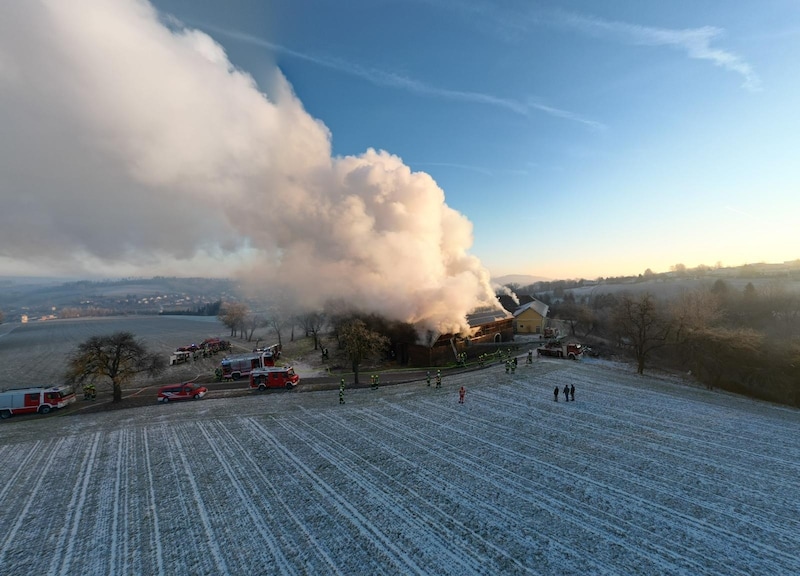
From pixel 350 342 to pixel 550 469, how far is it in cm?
1837

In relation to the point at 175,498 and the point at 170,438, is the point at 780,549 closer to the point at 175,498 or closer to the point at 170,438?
the point at 175,498

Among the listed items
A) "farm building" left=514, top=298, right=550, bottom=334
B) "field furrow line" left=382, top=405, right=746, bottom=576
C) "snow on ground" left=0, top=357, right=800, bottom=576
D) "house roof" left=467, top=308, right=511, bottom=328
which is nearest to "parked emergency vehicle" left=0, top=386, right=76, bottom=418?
"snow on ground" left=0, top=357, right=800, bottom=576

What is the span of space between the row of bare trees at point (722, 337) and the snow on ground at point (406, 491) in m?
10.1

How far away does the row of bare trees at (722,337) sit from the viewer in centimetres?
2842

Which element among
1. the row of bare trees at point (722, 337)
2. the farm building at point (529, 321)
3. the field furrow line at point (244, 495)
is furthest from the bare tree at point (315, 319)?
the row of bare trees at point (722, 337)

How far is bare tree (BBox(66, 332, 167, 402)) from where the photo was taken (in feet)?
77.8

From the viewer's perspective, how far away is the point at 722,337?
3075 cm

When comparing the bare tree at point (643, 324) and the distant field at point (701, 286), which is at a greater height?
the distant field at point (701, 286)

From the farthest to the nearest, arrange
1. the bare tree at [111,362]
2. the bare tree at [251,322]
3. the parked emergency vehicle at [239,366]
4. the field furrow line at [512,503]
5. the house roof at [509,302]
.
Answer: the bare tree at [251,322] < the house roof at [509,302] < the parked emergency vehicle at [239,366] < the bare tree at [111,362] < the field furrow line at [512,503]

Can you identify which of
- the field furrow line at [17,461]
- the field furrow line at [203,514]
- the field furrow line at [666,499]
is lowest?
the field furrow line at [666,499]

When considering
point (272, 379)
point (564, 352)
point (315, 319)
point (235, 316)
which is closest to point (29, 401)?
point (272, 379)

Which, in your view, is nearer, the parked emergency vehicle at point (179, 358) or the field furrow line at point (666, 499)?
the field furrow line at point (666, 499)

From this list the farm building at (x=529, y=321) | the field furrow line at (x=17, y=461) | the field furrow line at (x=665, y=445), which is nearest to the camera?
the field furrow line at (x=665, y=445)

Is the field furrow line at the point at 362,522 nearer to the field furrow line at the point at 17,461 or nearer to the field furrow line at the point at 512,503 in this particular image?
the field furrow line at the point at 512,503
